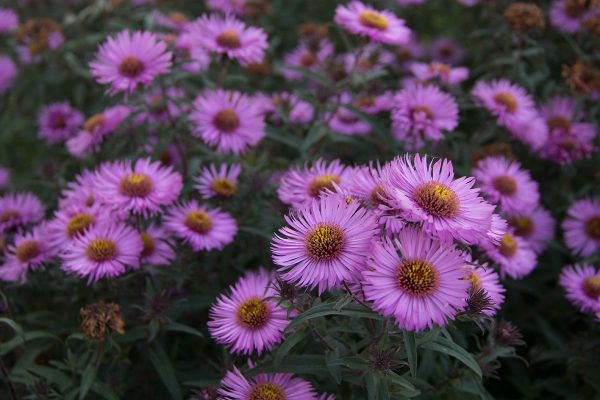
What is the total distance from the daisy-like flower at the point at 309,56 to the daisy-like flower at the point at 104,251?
5.80 ft

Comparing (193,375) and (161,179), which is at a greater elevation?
(161,179)

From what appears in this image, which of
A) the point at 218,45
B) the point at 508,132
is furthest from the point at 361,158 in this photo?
the point at 218,45

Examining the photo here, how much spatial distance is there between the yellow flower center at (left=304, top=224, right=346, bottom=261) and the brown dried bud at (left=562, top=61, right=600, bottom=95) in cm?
207

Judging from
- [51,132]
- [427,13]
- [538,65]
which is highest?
[427,13]

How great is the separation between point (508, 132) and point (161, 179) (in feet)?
5.92

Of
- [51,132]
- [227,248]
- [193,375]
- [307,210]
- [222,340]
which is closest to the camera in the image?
[307,210]

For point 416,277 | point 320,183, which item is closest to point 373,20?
point 320,183

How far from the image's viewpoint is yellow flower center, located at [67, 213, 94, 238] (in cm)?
211

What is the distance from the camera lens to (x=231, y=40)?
105 inches

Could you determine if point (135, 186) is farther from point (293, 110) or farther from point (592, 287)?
point (592, 287)

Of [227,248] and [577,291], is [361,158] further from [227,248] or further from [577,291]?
[577,291]

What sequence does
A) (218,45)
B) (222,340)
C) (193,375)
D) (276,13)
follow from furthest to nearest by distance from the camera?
(276,13) < (218,45) < (193,375) < (222,340)

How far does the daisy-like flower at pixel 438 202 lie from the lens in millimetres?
1413

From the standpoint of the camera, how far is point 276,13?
4.41m
